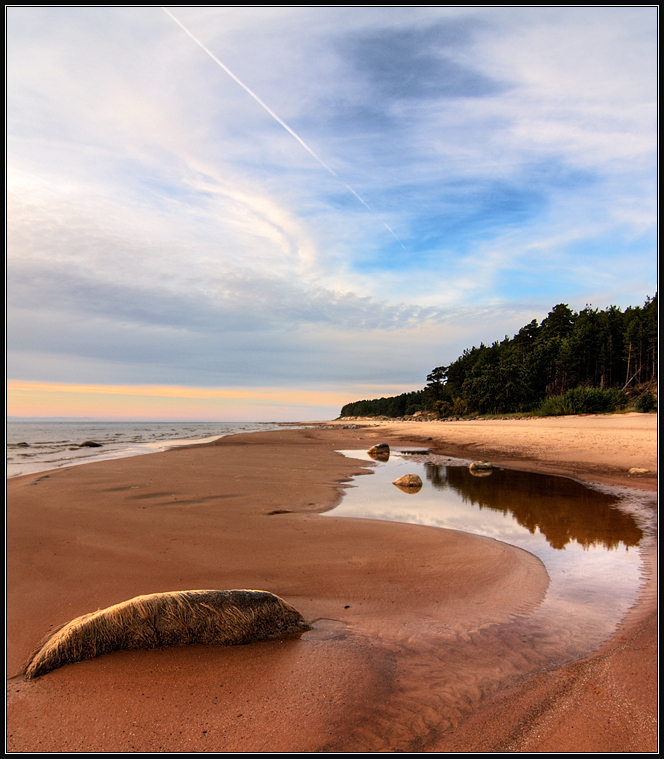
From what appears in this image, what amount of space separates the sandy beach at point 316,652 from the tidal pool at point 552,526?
23 centimetres

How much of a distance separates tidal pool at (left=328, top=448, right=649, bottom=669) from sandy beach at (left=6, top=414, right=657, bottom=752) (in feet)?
0.76

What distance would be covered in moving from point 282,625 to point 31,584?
134 inches

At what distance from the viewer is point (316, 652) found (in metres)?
3.50

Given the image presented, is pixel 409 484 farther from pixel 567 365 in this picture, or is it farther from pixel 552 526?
pixel 567 365

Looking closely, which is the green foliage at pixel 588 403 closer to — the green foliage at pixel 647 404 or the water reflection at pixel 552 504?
the green foliage at pixel 647 404

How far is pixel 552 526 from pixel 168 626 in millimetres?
7612

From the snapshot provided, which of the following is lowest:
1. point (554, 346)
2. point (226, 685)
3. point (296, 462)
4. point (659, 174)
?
point (296, 462)

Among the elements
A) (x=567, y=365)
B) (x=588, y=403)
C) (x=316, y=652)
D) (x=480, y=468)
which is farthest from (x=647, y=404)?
(x=316, y=652)

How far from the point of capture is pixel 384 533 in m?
7.40

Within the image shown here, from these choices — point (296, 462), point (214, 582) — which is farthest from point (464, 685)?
point (296, 462)

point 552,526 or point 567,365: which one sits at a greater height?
point 567,365

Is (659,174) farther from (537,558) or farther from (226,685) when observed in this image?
(226,685)

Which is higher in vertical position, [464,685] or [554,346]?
[554,346]

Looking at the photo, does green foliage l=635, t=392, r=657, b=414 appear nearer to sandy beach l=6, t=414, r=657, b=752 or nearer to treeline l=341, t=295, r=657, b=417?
treeline l=341, t=295, r=657, b=417
